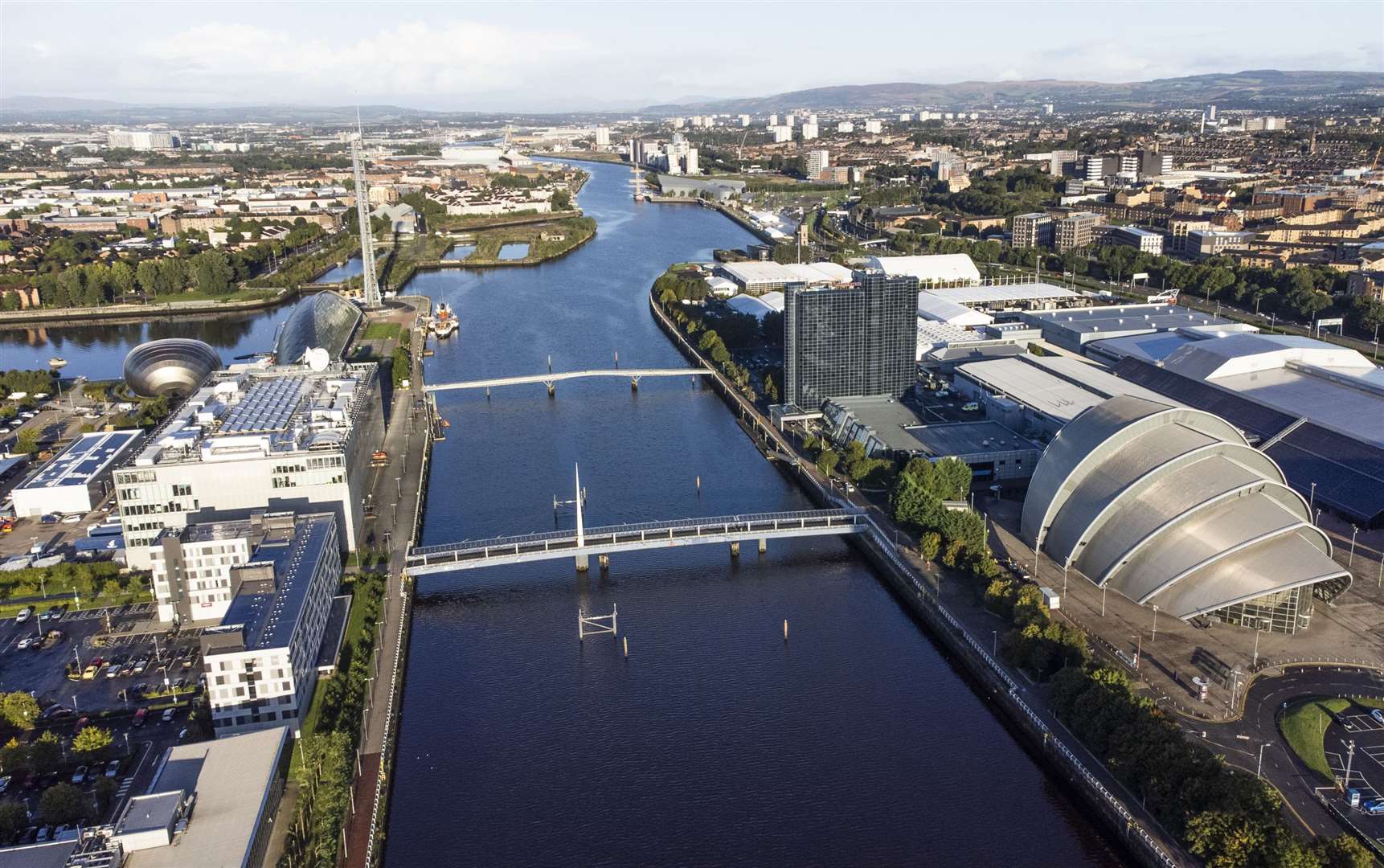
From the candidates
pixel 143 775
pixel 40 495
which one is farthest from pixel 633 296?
pixel 143 775

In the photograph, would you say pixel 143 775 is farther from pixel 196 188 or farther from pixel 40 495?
pixel 196 188

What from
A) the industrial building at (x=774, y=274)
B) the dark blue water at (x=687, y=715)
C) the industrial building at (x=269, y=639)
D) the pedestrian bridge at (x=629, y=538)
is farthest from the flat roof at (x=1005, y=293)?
the industrial building at (x=269, y=639)

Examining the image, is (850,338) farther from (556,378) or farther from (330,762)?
(330,762)

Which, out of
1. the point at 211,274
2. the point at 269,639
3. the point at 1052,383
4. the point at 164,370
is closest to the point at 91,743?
the point at 269,639

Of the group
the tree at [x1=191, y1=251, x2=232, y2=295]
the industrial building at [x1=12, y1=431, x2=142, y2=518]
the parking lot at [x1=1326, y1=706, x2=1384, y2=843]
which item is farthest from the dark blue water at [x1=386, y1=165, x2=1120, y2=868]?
the tree at [x1=191, y1=251, x2=232, y2=295]

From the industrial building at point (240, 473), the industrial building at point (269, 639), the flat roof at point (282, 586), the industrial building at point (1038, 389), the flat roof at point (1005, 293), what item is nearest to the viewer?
the industrial building at point (269, 639)

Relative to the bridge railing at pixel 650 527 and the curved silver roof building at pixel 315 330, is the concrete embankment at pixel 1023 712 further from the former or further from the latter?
the curved silver roof building at pixel 315 330
